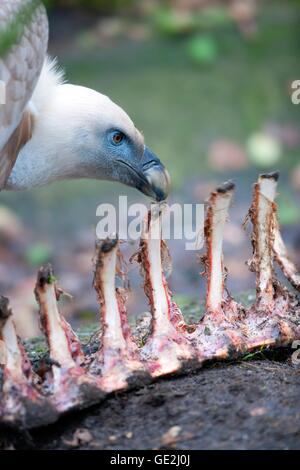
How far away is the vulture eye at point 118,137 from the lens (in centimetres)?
358

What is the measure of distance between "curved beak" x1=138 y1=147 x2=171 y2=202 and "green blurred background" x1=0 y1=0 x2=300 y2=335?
190cm

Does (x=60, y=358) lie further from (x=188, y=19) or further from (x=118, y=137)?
(x=188, y=19)

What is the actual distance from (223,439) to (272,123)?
18.9 ft

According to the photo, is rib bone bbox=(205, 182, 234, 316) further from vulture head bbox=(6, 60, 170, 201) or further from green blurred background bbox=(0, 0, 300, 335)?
green blurred background bbox=(0, 0, 300, 335)

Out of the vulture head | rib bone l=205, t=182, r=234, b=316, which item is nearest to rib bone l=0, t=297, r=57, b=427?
rib bone l=205, t=182, r=234, b=316

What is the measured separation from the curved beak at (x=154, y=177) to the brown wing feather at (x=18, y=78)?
0.60m

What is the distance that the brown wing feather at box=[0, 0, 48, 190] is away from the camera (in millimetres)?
→ 3043

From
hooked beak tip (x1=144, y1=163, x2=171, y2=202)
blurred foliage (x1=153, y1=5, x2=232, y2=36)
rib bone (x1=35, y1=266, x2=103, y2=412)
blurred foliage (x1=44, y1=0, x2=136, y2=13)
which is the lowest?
rib bone (x1=35, y1=266, x2=103, y2=412)

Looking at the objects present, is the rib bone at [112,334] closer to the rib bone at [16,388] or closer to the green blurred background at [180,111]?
the rib bone at [16,388]

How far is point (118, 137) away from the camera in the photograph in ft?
11.8

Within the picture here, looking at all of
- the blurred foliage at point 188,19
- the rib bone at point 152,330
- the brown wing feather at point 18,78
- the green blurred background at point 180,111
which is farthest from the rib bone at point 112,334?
the blurred foliage at point 188,19

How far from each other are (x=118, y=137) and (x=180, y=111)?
4.54 metres

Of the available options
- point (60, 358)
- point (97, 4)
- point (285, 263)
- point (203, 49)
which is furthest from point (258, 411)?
point (97, 4)

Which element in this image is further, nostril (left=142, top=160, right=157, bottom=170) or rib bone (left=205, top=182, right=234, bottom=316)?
nostril (left=142, top=160, right=157, bottom=170)
